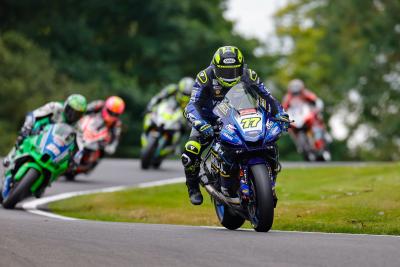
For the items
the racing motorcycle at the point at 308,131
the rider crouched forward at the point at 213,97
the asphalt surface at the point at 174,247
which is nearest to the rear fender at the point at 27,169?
the rider crouched forward at the point at 213,97

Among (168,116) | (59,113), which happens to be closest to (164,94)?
(168,116)

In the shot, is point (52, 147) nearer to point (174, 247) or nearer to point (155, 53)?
point (174, 247)

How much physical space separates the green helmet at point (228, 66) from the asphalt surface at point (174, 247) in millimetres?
1654

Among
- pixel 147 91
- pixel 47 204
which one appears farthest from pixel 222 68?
pixel 147 91

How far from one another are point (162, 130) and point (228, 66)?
44.4ft

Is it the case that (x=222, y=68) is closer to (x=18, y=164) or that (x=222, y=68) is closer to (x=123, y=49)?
(x=18, y=164)

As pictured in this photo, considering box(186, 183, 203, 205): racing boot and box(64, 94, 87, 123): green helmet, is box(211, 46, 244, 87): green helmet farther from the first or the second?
box(64, 94, 87, 123): green helmet

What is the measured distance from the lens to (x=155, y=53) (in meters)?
54.1

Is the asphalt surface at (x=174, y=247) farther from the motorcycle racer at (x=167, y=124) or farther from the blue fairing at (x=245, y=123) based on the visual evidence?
the motorcycle racer at (x=167, y=124)

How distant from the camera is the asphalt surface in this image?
904 cm

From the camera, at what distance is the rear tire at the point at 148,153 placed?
2577 cm

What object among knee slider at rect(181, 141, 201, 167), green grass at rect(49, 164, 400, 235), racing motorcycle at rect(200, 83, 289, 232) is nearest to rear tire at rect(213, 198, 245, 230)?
racing motorcycle at rect(200, 83, 289, 232)

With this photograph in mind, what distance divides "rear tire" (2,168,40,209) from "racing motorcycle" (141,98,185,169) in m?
9.61

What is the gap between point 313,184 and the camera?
21297mm
